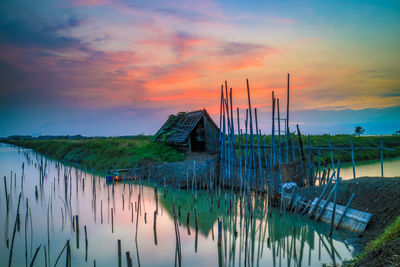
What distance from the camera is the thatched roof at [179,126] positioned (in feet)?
53.7

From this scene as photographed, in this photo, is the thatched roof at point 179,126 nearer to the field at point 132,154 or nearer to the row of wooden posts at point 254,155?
the field at point 132,154

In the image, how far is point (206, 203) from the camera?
993cm

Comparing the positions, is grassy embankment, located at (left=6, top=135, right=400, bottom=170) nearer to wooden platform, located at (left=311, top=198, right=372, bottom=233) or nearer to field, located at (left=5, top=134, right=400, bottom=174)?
field, located at (left=5, top=134, right=400, bottom=174)

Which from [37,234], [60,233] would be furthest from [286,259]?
[37,234]

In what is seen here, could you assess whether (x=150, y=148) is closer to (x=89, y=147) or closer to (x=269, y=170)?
(x=89, y=147)

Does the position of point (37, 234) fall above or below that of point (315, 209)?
below

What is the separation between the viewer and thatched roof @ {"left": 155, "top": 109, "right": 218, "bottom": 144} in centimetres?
1636

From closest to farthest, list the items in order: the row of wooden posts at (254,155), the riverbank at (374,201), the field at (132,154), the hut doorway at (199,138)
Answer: the riverbank at (374,201), the row of wooden posts at (254,155), the field at (132,154), the hut doorway at (199,138)

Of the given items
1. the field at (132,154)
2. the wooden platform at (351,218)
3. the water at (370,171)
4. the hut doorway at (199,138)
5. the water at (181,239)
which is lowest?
the water at (181,239)

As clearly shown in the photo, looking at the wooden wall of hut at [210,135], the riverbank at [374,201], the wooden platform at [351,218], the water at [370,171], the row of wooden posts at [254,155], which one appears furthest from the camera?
the wooden wall of hut at [210,135]

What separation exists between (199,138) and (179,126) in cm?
177

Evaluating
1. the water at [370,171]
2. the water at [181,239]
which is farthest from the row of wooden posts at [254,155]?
the water at [370,171]

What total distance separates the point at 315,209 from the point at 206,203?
3882 mm

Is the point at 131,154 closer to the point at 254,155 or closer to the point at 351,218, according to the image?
the point at 254,155
